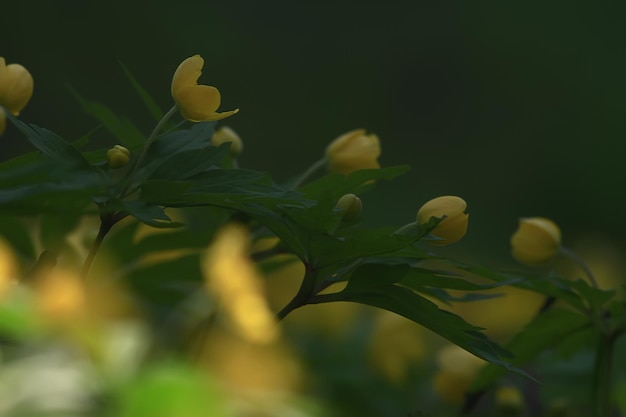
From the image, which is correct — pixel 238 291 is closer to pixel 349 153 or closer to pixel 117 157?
pixel 117 157

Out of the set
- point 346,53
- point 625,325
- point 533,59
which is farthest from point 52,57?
point 625,325

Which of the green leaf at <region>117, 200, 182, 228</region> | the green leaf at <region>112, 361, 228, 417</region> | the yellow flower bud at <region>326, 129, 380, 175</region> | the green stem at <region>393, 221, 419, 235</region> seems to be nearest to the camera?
the green leaf at <region>112, 361, 228, 417</region>

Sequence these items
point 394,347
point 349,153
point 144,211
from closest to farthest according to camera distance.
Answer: point 144,211
point 349,153
point 394,347

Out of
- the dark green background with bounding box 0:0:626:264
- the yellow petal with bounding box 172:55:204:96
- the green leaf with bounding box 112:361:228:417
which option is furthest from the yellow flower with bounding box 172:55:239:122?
the dark green background with bounding box 0:0:626:264

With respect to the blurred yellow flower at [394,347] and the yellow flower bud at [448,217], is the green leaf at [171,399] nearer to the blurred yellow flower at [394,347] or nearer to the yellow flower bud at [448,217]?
the yellow flower bud at [448,217]

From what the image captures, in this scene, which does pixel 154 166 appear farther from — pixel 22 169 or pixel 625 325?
pixel 625 325

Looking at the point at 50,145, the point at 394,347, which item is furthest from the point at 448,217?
the point at 394,347

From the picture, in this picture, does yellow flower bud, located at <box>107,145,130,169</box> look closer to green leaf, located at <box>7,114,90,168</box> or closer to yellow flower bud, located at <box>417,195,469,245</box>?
green leaf, located at <box>7,114,90,168</box>

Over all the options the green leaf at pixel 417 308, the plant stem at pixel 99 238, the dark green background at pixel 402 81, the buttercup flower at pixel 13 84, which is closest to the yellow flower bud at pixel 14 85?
the buttercup flower at pixel 13 84

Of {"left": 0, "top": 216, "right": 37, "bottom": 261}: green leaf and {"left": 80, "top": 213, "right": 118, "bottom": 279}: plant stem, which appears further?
{"left": 0, "top": 216, "right": 37, "bottom": 261}: green leaf

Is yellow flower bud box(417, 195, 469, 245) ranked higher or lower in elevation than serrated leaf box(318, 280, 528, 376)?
higher
